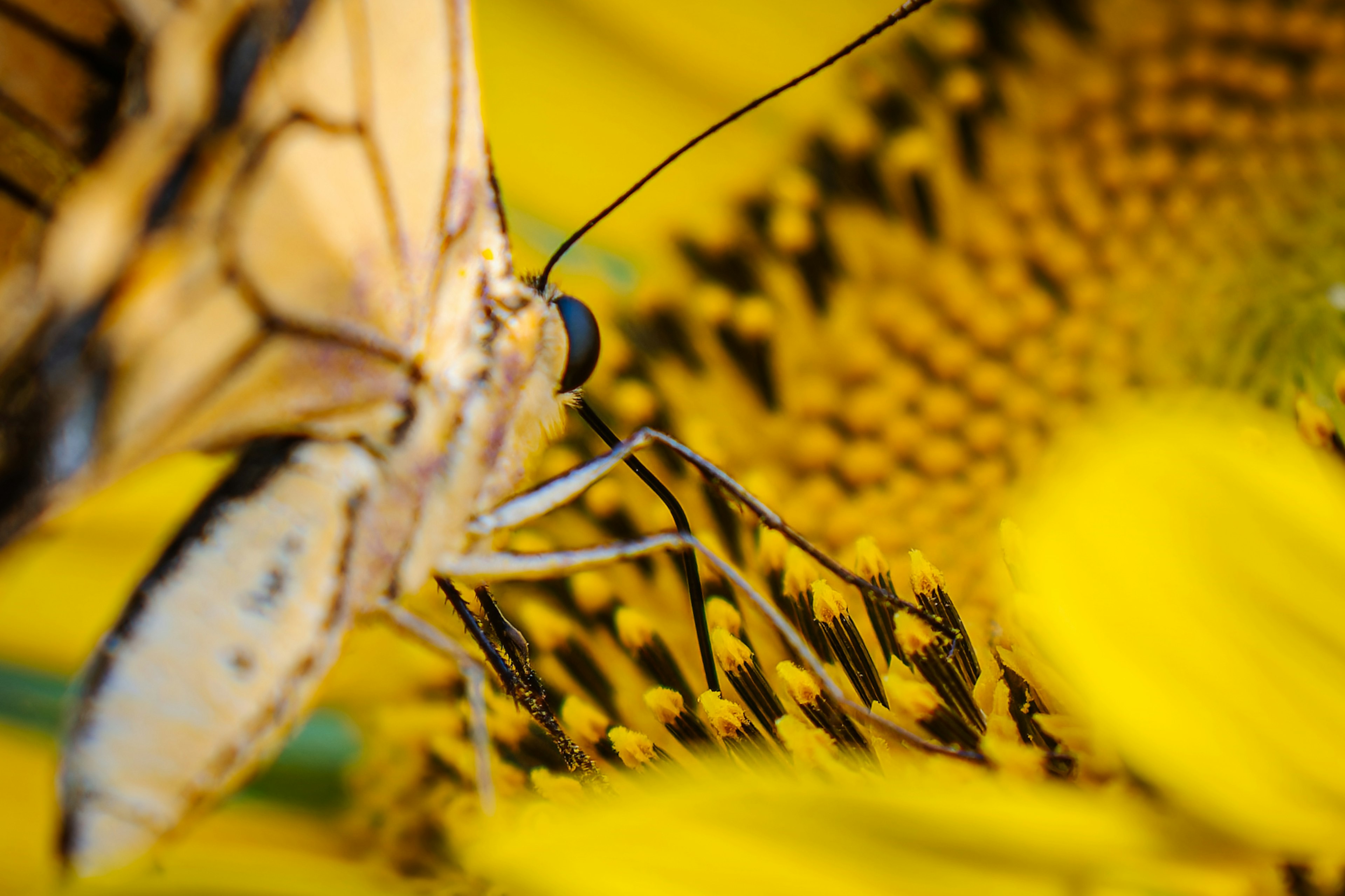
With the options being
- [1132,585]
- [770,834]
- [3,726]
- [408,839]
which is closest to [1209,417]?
[1132,585]

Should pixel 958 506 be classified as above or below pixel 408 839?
above

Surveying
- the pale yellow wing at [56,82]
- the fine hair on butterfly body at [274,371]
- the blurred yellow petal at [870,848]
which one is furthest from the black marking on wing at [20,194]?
the blurred yellow petal at [870,848]

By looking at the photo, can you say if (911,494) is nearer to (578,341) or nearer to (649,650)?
(649,650)

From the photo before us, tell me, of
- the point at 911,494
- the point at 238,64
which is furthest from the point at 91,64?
the point at 911,494

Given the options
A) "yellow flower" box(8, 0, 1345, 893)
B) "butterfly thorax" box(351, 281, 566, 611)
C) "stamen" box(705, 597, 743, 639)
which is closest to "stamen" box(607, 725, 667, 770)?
"yellow flower" box(8, 0, 1345, 893)

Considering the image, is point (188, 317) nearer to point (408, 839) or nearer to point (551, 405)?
point (551, 405)

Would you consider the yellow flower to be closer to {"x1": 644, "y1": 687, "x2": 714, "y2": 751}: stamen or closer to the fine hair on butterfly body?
{"x1": 644, "y1": 687, "x2": 714, "y2": 751}: stamen
